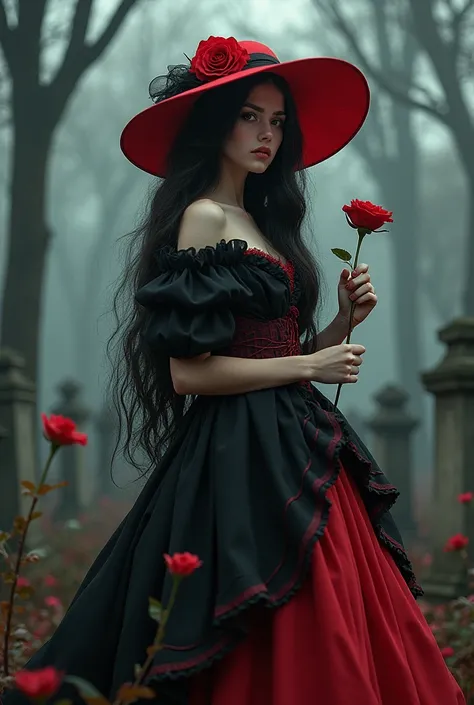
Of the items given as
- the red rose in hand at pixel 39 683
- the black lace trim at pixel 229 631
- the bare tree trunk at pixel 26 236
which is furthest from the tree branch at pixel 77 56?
the red rose in hand at pixel 39 683

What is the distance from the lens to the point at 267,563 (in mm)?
2465

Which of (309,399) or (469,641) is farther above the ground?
(309,399)

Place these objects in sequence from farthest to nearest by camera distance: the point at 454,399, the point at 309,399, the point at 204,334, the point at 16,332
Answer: the point at 16,332 < the point at 454,399 < the point at 309,399 < the point at 204,334

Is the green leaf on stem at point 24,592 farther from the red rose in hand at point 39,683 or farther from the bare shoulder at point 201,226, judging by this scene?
the red rose in hand at point 39,683

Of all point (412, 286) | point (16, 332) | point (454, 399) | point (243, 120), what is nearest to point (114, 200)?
point (412, 286)

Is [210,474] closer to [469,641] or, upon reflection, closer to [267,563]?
[267,563]

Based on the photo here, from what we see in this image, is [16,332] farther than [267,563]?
Yes

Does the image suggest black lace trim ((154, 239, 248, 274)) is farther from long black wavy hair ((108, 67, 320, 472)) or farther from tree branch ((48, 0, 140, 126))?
tree branch ((48, 0, 140, 126))

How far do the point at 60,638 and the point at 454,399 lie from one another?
3502 mm

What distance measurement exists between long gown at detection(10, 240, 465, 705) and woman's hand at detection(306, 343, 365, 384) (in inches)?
4.5

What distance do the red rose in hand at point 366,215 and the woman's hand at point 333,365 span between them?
32 cm

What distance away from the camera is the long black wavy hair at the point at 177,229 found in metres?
2.91

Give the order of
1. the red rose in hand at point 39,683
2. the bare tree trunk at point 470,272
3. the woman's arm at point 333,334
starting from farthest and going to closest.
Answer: the bare tree trunk at point 470,272
the woman's arm at point 333,334
the red rose in hand at point 39,683

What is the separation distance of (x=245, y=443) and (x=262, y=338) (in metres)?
0.35
